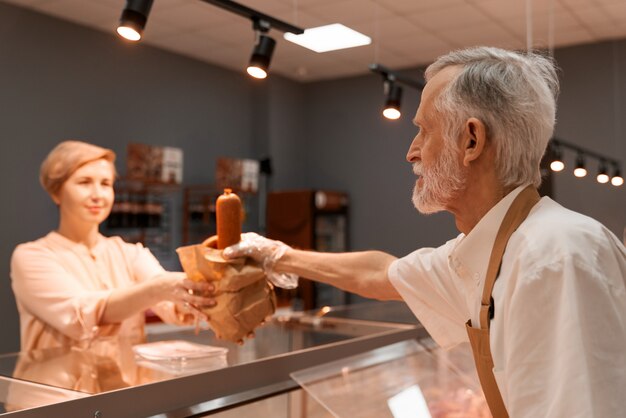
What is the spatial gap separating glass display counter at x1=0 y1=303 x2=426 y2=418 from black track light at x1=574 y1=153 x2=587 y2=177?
7.67ft

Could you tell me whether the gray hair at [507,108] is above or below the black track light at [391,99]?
below

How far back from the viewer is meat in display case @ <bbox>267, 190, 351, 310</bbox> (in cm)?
766

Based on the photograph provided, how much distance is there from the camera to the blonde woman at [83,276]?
8.97 feet

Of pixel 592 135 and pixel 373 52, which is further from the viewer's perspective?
pixel 373 52

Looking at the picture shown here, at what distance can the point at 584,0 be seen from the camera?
540 centimetres

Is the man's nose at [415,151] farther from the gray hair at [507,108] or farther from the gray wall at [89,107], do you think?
the gray wall at [89,107]

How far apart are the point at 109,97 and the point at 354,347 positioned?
189 inches

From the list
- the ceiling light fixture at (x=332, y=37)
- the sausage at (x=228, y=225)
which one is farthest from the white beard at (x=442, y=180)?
the ceiling light fixture at (x=332, y=37)

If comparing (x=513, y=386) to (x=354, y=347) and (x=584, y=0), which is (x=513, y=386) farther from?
(x=584, y=0)

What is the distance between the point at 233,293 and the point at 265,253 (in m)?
0.19

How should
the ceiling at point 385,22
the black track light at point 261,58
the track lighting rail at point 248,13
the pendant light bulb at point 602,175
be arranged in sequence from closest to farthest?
1. the track lighting rail at point 248,13
2. the black track light at point 261,58
3. the pendant light bulb at point 602,175
4. the ceiling at point 385,22

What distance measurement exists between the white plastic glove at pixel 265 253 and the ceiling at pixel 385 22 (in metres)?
3.70

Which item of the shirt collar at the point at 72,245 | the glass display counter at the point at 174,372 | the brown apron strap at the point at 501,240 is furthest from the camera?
the shirt collar at the point at 72,245

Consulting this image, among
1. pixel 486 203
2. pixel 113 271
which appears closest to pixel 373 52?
pixel 113 271
